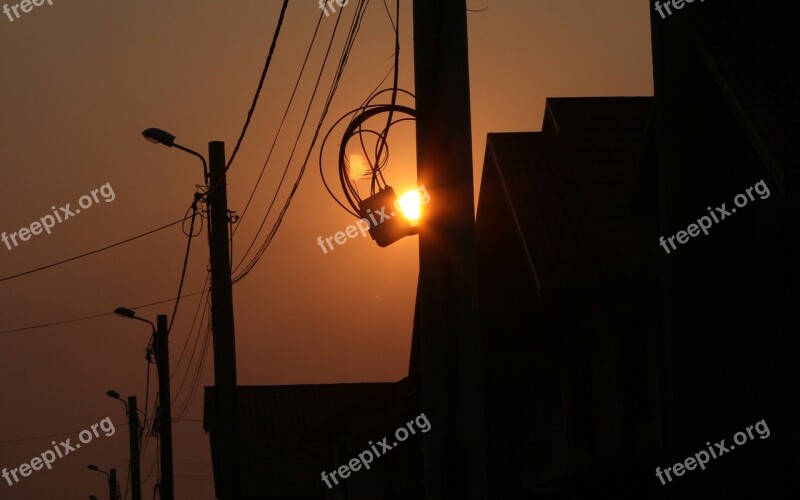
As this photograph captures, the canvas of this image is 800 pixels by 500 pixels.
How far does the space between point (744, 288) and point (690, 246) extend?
28.8 inches

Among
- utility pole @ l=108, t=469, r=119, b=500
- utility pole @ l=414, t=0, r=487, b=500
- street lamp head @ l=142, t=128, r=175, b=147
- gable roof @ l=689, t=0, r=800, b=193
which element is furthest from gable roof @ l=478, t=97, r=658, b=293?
utility pole @ l=108, t=469, r=119, b=500

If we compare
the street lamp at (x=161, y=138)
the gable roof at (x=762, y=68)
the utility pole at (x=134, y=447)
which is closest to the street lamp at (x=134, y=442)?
the utility pole at (x=134, y=447)

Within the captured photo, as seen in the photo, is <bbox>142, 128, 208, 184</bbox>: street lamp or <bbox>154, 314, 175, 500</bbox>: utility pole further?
<bbox>154, 314, 175, 500</bbox>: utility pole

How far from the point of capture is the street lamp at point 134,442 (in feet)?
148

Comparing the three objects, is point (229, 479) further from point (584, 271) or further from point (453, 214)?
point (453, 214)

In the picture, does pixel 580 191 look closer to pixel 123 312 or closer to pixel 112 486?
pixel 123 312

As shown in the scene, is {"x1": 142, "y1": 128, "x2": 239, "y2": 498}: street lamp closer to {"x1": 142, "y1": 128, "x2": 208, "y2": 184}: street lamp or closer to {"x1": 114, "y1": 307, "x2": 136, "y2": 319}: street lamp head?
{"x1": 142, "y1": 128, "x2": 208, "y2": 184}: street lamp

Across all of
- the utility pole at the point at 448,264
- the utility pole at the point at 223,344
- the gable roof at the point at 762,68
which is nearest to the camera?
the utility pole at the point at 448,264

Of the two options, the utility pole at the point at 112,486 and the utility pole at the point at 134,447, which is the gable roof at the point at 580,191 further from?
the utility pole at the point at 112,486

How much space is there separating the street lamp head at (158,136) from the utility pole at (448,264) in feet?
39.1

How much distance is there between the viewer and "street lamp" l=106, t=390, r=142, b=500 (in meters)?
45.1

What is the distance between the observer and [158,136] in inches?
763

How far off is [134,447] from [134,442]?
1.13ft

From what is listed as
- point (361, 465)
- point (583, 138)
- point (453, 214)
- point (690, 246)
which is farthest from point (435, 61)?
point (361, 465)
